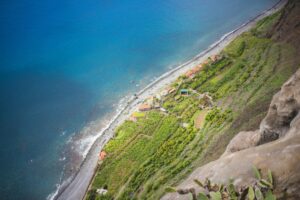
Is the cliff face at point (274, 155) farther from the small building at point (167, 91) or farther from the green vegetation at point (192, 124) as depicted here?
the small building at point (167, 91)

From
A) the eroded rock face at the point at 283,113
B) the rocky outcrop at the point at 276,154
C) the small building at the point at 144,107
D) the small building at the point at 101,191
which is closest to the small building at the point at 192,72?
the small building at the point at 144,107

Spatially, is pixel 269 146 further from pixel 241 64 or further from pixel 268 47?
pixel 268 47

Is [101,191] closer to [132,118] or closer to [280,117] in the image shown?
[132,118]

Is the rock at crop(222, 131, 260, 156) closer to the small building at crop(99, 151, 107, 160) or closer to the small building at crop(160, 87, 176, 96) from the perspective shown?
the small building at crop(99, 151, 107, 160)

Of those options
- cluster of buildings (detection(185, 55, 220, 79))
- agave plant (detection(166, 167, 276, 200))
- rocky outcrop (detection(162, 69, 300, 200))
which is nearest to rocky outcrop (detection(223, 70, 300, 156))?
rocky outcrop (detection(162, 69, 300, 200))

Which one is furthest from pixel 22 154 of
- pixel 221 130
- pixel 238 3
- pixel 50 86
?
pixel 238 3

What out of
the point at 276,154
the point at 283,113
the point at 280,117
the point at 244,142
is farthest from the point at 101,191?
the point at 276,154
